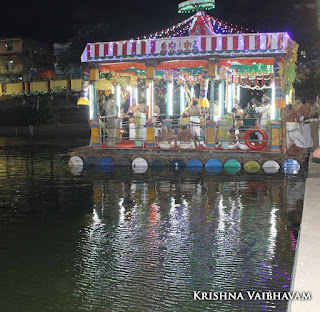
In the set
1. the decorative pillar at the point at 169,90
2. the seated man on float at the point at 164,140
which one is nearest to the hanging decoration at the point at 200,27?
the decorative pillar at the point at 169,90

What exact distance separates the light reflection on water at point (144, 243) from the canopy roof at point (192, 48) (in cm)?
454

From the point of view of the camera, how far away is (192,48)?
15625 millimetres

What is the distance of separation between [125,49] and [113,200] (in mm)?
7346

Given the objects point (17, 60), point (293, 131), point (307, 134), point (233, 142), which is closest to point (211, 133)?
point (233, 142)

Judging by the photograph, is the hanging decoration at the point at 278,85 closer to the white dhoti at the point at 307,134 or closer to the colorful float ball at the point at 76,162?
the white dhoti at the point at 307,134

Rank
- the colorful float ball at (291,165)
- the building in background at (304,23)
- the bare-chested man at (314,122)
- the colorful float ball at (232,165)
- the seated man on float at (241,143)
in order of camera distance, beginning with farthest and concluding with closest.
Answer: the building in background at (304,23), the bare-chested man at (314,122), the seated man on float at (241,143), the colorful float ball at (232,165), the colorful float ball at (291,165)

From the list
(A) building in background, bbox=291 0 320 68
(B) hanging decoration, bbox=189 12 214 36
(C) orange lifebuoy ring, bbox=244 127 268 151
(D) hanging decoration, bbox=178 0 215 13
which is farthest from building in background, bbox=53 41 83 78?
(C) orange lifebuoy ring, bbox=244 127 268 151

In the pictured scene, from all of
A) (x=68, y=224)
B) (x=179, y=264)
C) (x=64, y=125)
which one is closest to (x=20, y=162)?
(x=68, y=224)

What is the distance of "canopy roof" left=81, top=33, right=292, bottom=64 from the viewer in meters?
14.9

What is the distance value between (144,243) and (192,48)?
32.0ft

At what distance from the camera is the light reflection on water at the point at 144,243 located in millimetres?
5305

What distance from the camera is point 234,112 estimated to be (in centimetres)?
1839

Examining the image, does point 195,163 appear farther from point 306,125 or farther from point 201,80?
point 306,125

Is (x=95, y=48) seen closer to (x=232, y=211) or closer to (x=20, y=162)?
(x=20, y=162)
